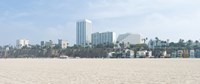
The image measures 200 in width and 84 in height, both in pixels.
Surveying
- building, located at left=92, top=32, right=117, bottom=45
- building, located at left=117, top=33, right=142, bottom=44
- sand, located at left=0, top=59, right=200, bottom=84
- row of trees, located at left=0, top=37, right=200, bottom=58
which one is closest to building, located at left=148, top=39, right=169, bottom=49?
row of trees, located at left=0, top=37, right=200, bottom=58

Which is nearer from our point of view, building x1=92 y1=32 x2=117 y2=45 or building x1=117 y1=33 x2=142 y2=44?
building x1=117 y1=33 x2=142 y2=44

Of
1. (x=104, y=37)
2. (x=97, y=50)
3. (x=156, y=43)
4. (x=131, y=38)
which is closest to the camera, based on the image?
(x=97, y=50)

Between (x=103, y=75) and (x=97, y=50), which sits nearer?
(x=103, y=75)

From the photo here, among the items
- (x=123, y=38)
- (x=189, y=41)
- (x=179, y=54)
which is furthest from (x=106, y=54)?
(x=123, y=38)

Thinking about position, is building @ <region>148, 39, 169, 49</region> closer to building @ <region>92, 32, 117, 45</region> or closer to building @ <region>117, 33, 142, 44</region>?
building @ <region>117, 33, 142, 44</region>

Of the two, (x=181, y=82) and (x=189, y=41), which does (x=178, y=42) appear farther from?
(x=181, y=82)

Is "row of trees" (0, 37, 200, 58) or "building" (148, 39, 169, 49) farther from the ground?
"building" (148, 39, 169, 49)

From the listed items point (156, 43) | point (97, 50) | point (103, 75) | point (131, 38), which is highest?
point (131, 38)

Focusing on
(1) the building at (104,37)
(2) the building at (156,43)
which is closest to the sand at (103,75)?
(2) the building at (156,43)

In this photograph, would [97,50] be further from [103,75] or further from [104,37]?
[103,75]

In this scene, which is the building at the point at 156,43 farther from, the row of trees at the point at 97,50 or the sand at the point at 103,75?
the sand at the point at 103,75

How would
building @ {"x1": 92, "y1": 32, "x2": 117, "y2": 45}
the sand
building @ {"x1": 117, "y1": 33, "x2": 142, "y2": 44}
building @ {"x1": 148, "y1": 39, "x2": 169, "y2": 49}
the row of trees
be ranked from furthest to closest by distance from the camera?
building @ {"x1": 92, "y1": 32, "x2": 117, "y2": 45}, building @ {"x1": 117, "y1": 33, "x2": 142, "y2": 44}, building @ {"x1": 148, "y1": 39, "x2": 169, "y2": 49}, the row of trees, the sand

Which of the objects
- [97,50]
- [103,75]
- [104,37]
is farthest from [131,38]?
[103,75]

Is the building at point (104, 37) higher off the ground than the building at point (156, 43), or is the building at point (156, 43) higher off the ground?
the building at point (104, 37)
